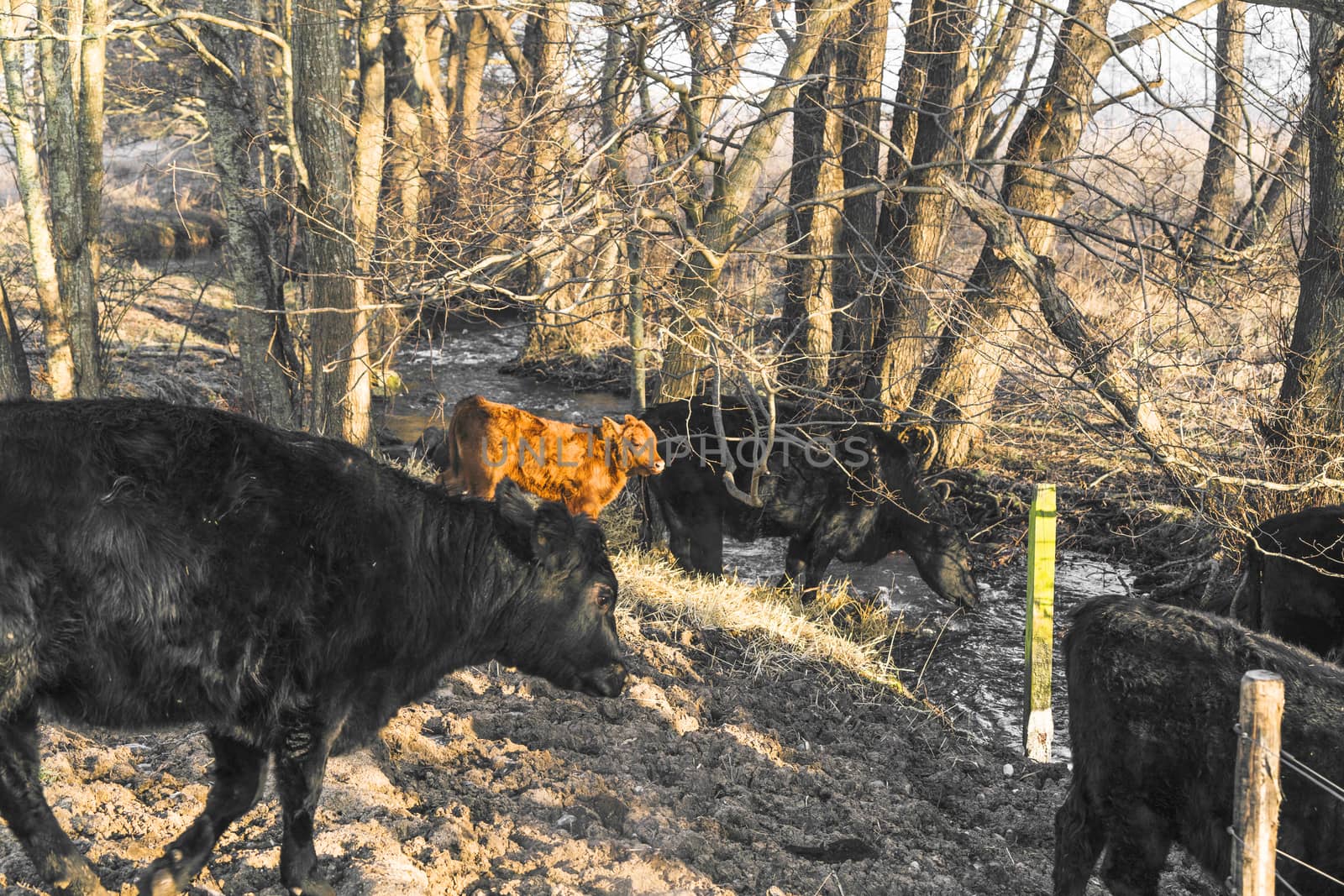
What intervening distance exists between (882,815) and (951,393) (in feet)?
22.0

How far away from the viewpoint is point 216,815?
12.7 ft

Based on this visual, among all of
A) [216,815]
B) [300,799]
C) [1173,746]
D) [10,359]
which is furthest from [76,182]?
[1173,746]

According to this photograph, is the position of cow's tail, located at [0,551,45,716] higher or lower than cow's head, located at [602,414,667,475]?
higher

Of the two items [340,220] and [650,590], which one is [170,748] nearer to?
[650,590]

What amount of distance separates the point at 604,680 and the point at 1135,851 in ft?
7.77

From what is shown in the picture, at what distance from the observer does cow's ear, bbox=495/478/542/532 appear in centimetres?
476

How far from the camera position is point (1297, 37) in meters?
7.41

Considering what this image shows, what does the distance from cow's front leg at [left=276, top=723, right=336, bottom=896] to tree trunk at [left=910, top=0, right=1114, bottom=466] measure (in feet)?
22.9

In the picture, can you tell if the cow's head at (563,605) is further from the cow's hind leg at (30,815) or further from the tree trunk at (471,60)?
the tree trunk at (471,60)

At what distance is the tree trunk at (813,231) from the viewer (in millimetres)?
10383

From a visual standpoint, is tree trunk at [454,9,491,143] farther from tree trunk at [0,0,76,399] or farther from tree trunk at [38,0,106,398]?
tree trunk at [0,0,76,399]

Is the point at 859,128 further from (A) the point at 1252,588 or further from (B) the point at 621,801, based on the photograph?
(B) the point at 621,801

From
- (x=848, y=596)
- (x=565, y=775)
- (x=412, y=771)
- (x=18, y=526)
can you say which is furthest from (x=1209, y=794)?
(x=848, y=596)

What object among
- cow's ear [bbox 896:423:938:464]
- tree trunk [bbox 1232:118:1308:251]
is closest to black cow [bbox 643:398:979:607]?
cow's ear [bbox 896:423:938:464]
